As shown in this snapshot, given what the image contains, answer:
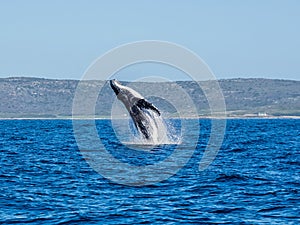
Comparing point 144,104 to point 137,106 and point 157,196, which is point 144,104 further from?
point 157,196

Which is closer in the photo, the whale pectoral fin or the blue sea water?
the blue sea water

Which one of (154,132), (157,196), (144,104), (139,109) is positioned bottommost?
(157,196)

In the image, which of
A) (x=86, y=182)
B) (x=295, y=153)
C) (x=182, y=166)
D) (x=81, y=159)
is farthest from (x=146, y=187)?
(x=295, y=153)

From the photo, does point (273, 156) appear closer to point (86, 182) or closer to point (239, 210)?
point (86, 182)

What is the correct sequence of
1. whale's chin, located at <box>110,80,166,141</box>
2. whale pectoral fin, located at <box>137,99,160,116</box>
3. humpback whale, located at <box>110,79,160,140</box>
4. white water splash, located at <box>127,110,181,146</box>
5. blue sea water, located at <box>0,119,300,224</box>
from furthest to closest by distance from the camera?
white water splash, located at <box>127,110,181,146</box> < humpback whale, located at <box>110,79,160,140</box> < whale's chin, located at <box>110,80,166,141</box> < whale pectoral fin, located at <box>137,99,160,116</box> < blue sea water, located at <box>0,119,300,224</box>

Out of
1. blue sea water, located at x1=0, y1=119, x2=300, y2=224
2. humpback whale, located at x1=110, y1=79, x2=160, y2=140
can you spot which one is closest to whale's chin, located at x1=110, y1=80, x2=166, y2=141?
humpback whale, located at x1=110, y1=79, x2=160, y2=140

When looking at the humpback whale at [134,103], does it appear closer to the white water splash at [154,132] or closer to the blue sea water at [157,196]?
the white water splash at [154,132]

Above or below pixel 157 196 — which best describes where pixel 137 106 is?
above

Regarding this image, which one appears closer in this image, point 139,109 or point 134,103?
point 134,103

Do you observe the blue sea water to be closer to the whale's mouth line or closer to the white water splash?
the whale's mouth line

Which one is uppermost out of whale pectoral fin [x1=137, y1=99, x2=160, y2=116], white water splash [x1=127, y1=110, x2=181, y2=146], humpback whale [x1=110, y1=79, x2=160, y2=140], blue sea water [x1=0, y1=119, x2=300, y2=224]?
white water splash [x1=127, y1=110, x2=181, y2=146]

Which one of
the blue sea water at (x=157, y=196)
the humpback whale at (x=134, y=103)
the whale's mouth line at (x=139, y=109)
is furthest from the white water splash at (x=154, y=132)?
the blue sea water at (x=157, y=196)

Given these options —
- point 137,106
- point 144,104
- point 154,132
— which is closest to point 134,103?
point 137,106

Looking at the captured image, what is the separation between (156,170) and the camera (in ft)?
91.8
